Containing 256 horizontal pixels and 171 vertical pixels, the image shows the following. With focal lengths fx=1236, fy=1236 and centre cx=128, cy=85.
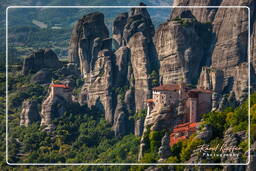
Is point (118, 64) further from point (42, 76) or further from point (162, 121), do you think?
point (162, 121)

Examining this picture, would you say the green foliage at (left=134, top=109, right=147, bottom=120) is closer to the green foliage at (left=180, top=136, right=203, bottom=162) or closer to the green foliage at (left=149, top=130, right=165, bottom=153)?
the green foliage at (left=149, top=130, right=165, bottom=153)

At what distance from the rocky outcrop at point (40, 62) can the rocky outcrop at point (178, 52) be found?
474 inches

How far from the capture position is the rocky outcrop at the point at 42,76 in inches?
3752

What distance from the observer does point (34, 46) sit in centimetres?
11481

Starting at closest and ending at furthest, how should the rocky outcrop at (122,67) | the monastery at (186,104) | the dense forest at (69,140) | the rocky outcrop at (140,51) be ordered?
the monastery at (186,104), the dense forest at (69,140), the rocky outcrop at (140,51), the rocky outcrop at (122,67)

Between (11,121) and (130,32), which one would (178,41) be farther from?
(11,121)

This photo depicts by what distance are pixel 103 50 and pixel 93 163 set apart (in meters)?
17.6

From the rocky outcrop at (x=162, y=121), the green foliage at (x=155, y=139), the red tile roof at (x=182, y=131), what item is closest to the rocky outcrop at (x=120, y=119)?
the rocky outcrop at (x=162, y=121)

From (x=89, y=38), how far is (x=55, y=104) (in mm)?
9664

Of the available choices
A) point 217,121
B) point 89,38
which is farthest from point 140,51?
point 217,121

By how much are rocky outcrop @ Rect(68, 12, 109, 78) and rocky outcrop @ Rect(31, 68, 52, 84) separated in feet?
9.12

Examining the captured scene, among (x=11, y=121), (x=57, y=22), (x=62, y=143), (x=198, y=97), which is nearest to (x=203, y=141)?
(x=198, y=97)

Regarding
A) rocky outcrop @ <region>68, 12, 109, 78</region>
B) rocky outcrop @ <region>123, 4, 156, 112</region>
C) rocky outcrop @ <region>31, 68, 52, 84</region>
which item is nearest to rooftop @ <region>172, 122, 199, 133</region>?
rocky outcrop @ <region>123, 4, 156, 112</region>

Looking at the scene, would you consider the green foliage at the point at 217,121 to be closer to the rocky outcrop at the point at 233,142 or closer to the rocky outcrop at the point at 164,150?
the rocky outcrop at the point at 233,142
